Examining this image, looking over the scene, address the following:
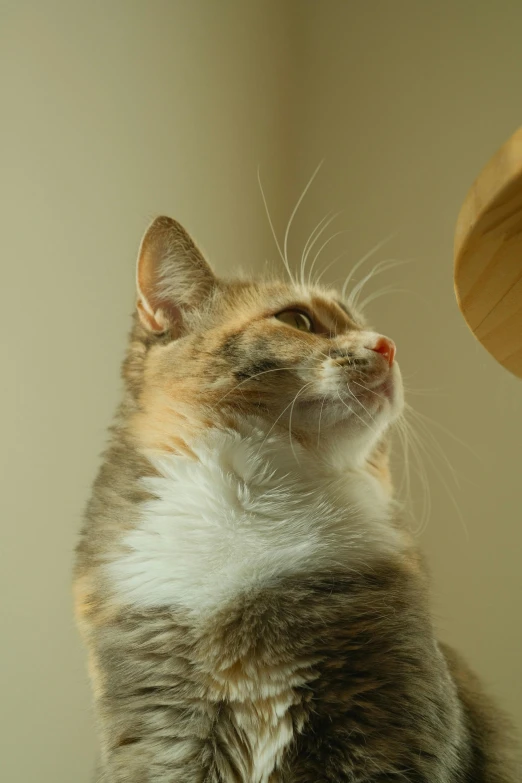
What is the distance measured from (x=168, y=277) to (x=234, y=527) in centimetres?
49

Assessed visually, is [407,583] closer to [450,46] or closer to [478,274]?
[478,274]

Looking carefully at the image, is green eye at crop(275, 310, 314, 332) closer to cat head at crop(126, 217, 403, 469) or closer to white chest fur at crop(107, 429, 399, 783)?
cat head at crop(126, 217, 403, 469)

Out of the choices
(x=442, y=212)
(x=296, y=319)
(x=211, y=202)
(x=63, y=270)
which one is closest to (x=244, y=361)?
(x=296, y=319)

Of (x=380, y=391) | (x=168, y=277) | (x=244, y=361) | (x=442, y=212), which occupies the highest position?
(x=442, y=212)

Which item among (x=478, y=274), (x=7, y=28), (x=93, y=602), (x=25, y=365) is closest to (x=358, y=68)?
(x=7, y=28)

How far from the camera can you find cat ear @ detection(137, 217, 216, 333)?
1.20 metres

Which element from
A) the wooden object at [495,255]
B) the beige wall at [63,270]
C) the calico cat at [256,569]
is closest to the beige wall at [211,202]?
the beige wall at [63,270]

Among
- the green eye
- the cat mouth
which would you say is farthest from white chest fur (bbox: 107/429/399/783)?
the green eye

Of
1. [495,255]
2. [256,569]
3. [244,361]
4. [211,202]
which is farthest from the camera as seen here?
[211,202]

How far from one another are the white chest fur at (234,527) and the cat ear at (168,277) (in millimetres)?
291

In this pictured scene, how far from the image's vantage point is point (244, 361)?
1.09 m

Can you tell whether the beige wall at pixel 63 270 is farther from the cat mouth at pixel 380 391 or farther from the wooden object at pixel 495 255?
the wooden object at pixel 495 255

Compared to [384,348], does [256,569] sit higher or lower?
lower

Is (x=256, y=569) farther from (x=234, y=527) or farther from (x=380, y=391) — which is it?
(x=380, y=391)
